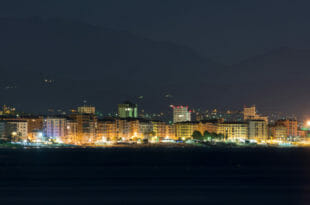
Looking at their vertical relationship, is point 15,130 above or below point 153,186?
above

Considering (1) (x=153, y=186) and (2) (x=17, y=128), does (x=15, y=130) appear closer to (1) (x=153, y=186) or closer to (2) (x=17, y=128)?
(2) (x=17, y=128)

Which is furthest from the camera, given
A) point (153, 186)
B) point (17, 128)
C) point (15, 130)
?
point (17, 128)

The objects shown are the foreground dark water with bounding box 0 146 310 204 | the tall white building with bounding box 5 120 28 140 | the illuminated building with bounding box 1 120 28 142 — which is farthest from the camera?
the tall white building with bounding box 5 120 28 140

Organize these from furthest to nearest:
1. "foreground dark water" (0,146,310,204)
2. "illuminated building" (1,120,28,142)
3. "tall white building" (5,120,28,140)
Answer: "tall white building" (5,120,28,140) < "illuminated building" (1,120,28,142) < "foreground dark water" (0,146,310,204)

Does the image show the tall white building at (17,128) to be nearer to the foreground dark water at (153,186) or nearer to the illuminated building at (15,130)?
the illuminated building at (15,130)

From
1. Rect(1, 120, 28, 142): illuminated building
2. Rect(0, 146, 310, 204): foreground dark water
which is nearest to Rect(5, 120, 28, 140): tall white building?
Rect(1, 120, 28, 142): illuminated building

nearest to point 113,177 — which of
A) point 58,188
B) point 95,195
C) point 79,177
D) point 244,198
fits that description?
point 79,177

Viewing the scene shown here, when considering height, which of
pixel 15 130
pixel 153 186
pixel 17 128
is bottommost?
pixel 153 186

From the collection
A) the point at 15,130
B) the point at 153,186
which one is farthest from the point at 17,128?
the point at 153,186

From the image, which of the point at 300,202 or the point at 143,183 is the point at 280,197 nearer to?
the point at 300,202

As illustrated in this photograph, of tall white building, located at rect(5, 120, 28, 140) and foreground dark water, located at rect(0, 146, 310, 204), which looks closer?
foreground dark water, located at rect(0, 146, 310, 204)

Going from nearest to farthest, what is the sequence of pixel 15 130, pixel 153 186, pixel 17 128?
pixel 153 186
pixel 15 130
pixel 17 128

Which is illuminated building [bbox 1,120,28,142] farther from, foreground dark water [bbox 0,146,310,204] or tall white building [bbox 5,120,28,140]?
foreground dark water [bbox 0,146,310,204]

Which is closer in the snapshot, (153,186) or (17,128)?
(153,186)
